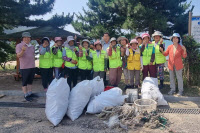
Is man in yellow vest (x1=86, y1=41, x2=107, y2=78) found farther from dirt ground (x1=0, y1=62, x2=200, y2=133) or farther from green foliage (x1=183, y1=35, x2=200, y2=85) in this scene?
green foliage (x1=183, y1=35, x2=200, y2=85)

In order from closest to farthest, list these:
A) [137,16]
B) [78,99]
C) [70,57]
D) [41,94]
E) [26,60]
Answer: [78,99], [26,60], [70,57], [41,94], [137,16]

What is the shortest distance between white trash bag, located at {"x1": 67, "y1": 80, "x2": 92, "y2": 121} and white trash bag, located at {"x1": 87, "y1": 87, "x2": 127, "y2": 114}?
166 mm

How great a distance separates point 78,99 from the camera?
384cm

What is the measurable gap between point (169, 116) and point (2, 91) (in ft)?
16.9

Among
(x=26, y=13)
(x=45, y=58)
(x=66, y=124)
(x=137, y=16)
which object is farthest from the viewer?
(x=137, y=16)

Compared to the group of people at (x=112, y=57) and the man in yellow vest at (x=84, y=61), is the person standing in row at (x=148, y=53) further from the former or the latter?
the man in yellow vest at (x=84, y=61)

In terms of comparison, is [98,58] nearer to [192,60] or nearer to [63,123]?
[63,123]

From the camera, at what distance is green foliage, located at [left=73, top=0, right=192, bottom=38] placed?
8.91m

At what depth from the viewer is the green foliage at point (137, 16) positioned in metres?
8.91

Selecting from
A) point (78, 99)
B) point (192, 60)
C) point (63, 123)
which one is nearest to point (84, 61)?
point (78, 99)

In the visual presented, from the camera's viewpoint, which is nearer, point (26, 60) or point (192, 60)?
point (26, 60)

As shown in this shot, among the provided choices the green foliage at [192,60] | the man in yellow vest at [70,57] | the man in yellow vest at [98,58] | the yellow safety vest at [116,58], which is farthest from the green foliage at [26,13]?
the green foliage at [192,60]

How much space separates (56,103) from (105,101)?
3.63 feet

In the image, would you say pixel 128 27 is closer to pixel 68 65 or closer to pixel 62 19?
pixel 62 19
